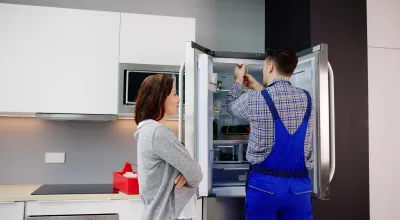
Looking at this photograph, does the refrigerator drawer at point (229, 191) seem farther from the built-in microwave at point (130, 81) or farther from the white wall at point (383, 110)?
the white wall at point (383, 110)

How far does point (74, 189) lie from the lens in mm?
2562

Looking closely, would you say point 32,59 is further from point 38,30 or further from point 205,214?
point 205,214

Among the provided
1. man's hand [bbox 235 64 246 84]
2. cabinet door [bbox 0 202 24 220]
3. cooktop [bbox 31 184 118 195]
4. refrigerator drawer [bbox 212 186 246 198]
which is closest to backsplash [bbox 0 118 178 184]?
cooktop [bbox 31 184 118 195]

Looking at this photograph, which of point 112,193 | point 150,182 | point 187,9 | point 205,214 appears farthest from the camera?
point 187,9

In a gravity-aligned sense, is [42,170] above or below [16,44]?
below

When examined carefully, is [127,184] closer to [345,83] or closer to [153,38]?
[153,38]

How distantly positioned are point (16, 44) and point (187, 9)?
4.56 feet

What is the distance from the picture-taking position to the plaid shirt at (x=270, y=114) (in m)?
1.89

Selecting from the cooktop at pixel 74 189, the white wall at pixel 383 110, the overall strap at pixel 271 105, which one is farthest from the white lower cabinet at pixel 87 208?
the white wall at pixel 383 110

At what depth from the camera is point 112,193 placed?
2412 millimetres

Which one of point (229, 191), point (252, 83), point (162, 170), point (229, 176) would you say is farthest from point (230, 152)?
point (162, 170)

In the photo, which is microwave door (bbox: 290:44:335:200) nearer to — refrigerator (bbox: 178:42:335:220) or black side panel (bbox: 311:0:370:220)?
refrigerator (bbox: 178:42:335:220)

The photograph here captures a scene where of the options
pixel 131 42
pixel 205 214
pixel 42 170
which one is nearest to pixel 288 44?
pixel 131 42

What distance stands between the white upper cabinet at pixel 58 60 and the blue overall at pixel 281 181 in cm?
116
